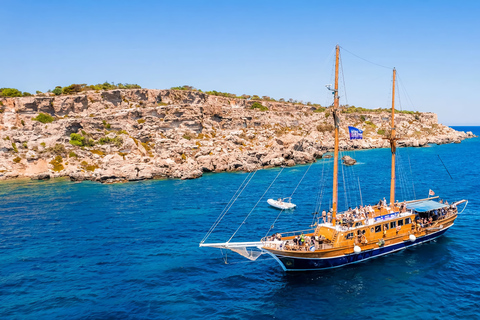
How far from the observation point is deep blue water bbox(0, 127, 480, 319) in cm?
2702

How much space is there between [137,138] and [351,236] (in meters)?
86.2

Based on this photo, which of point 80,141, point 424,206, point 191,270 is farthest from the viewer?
point 80,141

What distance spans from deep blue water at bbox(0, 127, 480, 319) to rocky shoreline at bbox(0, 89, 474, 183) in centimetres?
2817

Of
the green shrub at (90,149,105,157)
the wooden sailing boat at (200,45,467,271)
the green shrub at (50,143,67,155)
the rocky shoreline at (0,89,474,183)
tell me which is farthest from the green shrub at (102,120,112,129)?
the wooden sailing boat at (200,45,467,271)

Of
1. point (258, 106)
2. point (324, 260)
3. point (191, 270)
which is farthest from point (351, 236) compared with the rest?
point (258, 106)

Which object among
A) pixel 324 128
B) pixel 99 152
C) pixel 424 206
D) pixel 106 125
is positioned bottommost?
pixel 424 206

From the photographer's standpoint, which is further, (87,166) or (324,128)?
(324,128)

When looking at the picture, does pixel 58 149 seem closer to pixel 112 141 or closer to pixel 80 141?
pixel 80 141

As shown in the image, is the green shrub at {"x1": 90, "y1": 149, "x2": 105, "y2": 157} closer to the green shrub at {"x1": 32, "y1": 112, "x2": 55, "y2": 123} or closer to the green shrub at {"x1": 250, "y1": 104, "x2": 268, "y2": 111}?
the green shrub at {"x1": 32, "y1": 112, "x2": 55, "y2": 123}

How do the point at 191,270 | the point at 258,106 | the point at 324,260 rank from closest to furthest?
the point at 324,260 < the point at 191,270 < the point at 258,106

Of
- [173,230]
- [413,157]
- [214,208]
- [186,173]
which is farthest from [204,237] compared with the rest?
[413,157]

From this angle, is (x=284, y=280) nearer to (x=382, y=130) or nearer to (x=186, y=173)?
(x=186, y=173)

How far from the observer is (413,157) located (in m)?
117

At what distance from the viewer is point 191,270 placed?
34.0 m
